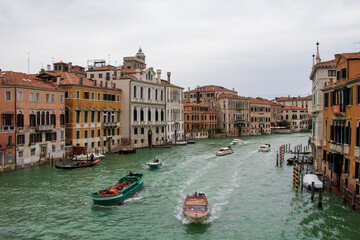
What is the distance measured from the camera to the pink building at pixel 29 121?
85.0 ft

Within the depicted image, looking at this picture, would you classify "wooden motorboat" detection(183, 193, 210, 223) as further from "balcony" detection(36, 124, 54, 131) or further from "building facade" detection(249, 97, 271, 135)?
"building facade" detection(249, 97, 271, 135)

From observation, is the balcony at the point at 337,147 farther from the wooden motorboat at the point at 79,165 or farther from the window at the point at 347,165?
the wooden motorboat at the point at 79,165

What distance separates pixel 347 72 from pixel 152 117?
31.5 meters

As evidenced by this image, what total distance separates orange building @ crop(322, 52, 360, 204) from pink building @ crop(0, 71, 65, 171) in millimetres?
21401

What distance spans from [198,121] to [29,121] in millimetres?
40521

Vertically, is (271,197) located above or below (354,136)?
below

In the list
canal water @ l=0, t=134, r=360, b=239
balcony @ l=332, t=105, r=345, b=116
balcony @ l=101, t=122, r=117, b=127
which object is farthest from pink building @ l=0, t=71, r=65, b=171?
balcony @ l=332, t=105, r=345, b=116

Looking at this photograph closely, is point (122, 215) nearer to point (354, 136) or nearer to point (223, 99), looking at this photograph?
point (354, 136)

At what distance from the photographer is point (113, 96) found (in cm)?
3953

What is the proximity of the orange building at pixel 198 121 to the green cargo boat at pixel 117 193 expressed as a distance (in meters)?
40.0

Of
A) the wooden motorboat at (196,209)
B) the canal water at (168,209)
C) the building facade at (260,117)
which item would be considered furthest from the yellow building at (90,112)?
the building facade at (260,117)

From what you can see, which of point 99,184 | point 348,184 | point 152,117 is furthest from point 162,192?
point 152,117

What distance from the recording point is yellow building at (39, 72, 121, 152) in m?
33.0

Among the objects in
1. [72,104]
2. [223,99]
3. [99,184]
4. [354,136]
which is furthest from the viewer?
[223,99]
